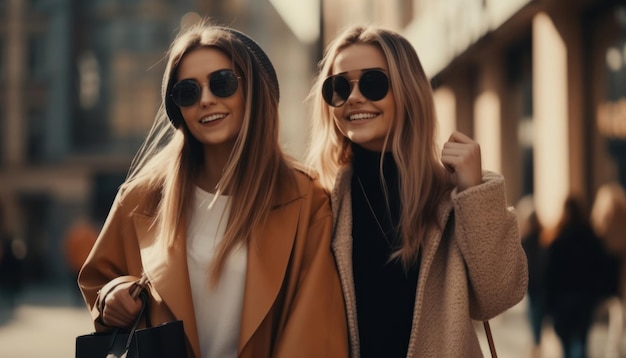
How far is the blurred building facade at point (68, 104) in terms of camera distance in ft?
114

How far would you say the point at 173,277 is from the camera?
3168mm

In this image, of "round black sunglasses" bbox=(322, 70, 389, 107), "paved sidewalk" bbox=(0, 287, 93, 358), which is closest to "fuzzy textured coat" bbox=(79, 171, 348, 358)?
"round black sunglasses" bbox=(322, 70, 389, 107)

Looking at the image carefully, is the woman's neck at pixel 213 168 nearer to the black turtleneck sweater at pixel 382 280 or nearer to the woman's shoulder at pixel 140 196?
the woman's shoulder at pixel 140 196

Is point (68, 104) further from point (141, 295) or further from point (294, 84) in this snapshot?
point (141, 295)

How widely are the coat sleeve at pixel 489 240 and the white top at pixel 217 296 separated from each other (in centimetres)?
79

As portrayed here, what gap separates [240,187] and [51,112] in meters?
33.8

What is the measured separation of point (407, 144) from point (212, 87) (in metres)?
0.78

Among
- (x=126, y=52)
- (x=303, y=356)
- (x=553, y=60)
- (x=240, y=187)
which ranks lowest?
(x=303, y=356)

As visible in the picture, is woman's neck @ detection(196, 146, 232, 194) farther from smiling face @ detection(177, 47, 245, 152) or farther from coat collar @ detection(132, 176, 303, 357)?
coat collar @ detection(132, 176, 303, 357)

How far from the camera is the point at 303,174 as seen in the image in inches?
136

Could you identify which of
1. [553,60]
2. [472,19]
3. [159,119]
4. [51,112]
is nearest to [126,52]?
[51,112]

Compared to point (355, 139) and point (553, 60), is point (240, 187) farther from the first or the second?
point (553, 60)

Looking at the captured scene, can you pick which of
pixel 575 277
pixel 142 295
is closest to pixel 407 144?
pixel 142 295

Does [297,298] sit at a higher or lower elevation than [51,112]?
lower
